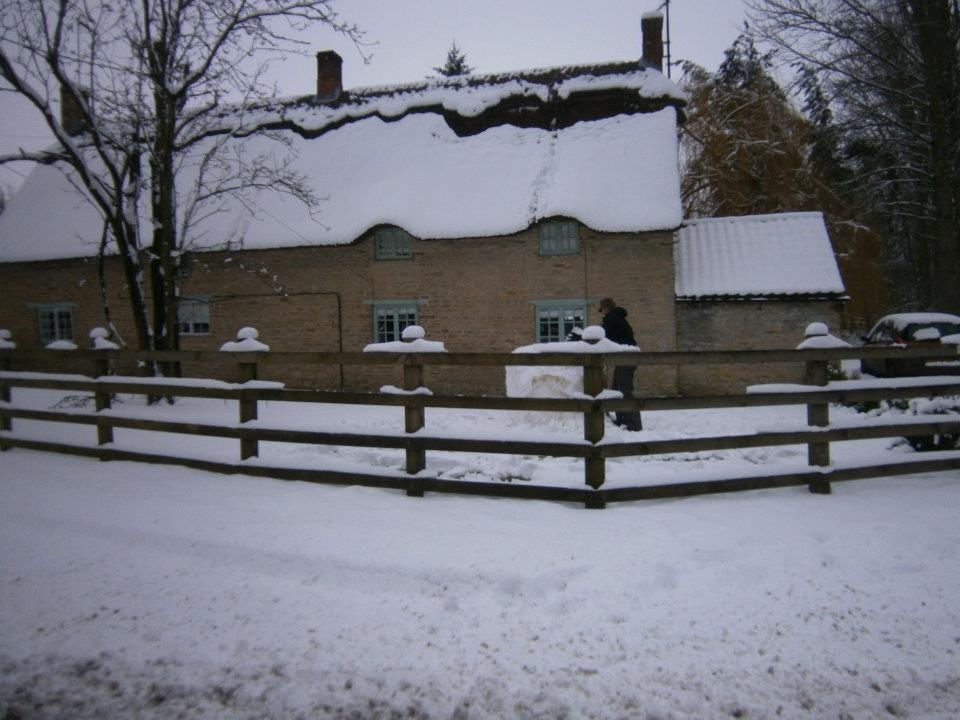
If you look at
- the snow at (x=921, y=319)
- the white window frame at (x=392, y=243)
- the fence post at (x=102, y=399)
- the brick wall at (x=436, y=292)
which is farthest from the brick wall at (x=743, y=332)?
the fence post at (x=102, y=399)

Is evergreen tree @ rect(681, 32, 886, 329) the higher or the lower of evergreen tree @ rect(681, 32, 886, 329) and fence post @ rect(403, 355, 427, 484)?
the higher

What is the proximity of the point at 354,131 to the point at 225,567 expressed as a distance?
53.3 feet

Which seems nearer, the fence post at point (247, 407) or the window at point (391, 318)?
the fence post at point (247, 407)

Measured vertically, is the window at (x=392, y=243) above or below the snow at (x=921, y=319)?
above

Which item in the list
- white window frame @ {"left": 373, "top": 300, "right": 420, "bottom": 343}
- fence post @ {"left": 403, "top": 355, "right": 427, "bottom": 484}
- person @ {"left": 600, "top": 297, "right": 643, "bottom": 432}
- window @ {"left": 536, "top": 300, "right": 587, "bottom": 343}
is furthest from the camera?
white window frame @ {"left": 373, "top": 300, "right": 420, "bottom": 343}

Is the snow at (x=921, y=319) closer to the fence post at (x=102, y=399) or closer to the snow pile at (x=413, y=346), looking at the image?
the snow pile at (x=413, y=346)

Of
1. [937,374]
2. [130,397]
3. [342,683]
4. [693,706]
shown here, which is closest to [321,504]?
[342,683]

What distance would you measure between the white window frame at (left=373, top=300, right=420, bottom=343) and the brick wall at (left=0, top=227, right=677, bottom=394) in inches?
6.9

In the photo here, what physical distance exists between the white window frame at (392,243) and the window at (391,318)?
1.26 metres

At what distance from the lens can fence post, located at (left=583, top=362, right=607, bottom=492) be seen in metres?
4.39

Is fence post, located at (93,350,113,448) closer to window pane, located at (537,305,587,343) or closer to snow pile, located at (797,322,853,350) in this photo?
snow pile, located at (797,322,853,350)

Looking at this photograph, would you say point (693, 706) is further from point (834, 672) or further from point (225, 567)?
point (225, 567)

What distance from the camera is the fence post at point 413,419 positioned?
187 inches

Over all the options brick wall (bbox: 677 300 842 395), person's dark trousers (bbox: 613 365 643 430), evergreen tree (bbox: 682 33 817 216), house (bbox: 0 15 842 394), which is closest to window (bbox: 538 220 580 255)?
house (bbox: 0 15 842 394)
